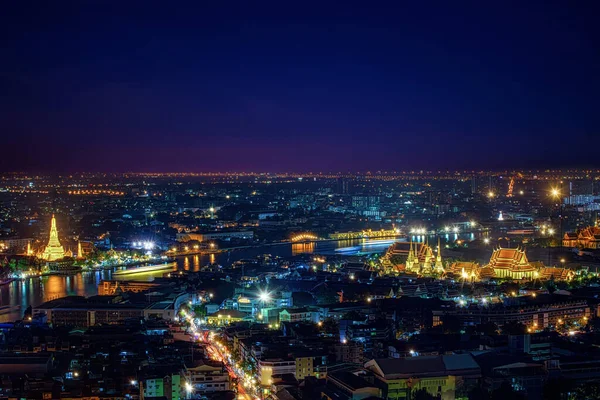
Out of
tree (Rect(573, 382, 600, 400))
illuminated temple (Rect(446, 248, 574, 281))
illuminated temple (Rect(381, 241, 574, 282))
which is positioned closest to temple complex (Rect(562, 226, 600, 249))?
illuminated temple (Rect(381, 241, 574, 282))

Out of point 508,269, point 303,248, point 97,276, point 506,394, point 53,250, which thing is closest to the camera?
point 506,394

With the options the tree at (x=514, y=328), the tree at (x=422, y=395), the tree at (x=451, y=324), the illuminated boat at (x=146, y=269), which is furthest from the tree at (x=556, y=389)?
the illuminated boat at (x=146, y=269)

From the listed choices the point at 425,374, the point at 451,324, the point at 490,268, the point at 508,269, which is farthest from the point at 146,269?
the point at 425,374

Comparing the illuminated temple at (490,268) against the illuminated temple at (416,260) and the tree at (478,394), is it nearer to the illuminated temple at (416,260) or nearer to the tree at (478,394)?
the illuminated temple at (416,260)

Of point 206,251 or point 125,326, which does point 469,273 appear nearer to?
point 125,326

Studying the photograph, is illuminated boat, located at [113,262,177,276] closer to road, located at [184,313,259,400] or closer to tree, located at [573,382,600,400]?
road, located at [184,313,259,400]

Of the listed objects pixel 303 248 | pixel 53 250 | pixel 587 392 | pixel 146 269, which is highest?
pixel 53 250

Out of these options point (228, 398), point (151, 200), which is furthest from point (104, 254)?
point (151, 200)

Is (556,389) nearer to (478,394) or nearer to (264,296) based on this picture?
(478,394)
